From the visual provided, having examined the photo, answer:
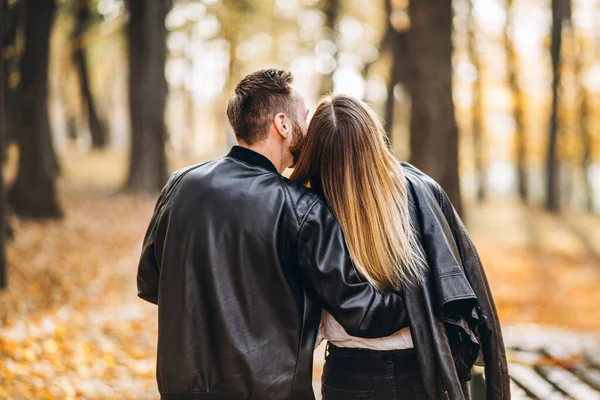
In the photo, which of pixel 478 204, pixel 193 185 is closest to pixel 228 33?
pixel 478 204

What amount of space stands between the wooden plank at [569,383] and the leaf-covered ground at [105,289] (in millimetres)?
3569

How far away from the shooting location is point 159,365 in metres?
2.86

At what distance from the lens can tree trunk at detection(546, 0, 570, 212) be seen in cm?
1911

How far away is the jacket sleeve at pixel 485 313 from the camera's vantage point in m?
3.04

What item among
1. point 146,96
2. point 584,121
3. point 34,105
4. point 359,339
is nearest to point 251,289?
point 359,339

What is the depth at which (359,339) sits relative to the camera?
2.88 meters

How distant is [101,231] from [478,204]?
17.3 meters

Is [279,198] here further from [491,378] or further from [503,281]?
[503,281]

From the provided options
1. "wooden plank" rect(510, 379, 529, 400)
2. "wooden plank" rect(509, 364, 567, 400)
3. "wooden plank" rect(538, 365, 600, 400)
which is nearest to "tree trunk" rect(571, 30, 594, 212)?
"wooden plank" rect(538, 365, 600, 400)

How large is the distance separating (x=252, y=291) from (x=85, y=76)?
77.7ft

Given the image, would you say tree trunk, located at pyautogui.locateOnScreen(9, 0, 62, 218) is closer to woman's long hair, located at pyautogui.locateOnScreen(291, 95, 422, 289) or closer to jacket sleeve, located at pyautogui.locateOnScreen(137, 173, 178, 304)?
jacket sleeve, located at pyautogui.locateOnScreen(137, 173, 178, 304)

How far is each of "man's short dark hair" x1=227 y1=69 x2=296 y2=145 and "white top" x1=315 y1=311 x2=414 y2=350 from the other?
86 centimetres

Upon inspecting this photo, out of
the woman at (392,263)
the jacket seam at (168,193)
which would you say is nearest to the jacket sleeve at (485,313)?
the woman at (392,263)

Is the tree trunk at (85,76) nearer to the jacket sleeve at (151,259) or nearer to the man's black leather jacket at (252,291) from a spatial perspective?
the jacket sleeve at (151,259)
